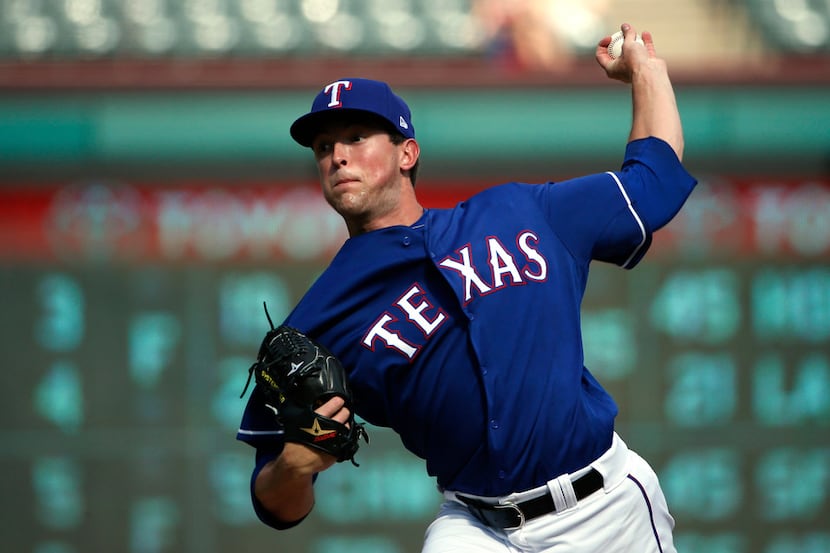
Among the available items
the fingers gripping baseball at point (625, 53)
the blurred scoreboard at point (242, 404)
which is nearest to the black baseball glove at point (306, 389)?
the fingers gripping baseball at point (625, 53)

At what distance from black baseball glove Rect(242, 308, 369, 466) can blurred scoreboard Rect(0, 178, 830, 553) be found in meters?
3.10

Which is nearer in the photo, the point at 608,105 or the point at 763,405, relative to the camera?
the point at 763,405

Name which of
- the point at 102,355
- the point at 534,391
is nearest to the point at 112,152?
the point at 102,355

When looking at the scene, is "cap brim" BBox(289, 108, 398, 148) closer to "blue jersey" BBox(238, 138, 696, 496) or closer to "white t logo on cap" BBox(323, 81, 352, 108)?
"white t logo on cap" BBox(323, 81, 352, 108)

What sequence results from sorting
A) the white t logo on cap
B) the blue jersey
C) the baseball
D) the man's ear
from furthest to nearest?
the baseball → the man's ear → the white t logo on cap → the blue jersey

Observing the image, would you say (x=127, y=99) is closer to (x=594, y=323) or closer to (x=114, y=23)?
(x=114, y=23)

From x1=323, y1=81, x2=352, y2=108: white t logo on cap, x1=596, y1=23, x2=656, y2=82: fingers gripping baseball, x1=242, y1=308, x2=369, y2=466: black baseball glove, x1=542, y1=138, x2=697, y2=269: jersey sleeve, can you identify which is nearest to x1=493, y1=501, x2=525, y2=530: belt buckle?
x1=242, y1=308, x2=369, y2=466: black baseball glove

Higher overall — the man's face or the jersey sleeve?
the man's face

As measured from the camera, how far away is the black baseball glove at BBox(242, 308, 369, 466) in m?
2.74

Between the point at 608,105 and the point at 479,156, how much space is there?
0.72m

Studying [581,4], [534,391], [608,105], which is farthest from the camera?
[581,4]

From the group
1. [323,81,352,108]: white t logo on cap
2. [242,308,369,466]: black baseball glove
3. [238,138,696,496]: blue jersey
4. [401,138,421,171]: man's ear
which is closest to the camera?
[242,308,369,466]: black baseball glove

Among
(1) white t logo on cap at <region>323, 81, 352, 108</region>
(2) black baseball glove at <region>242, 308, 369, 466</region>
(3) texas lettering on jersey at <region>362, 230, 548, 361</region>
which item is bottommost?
(2) black baseball glove at <region>242, 308, 369, 466</region>

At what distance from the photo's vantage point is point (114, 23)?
779 cm
